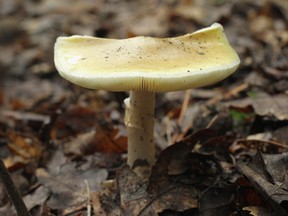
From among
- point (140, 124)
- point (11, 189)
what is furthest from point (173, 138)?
point (11, 189)

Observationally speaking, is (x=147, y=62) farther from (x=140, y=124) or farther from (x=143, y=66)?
(x=140, y=124)

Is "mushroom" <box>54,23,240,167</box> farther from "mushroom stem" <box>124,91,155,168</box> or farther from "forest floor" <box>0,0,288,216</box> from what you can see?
"forest floor" <box>0,0,288,216</box>

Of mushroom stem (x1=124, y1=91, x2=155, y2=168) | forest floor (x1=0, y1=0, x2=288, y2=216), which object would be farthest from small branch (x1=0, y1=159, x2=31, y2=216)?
mushroom stem (x1=124, y1=91, x2=155, y2=168)

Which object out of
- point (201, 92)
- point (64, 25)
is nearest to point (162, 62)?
point (201, 92)

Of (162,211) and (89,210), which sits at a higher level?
(162,211)

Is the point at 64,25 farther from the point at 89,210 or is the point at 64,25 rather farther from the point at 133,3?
the point at 89,210

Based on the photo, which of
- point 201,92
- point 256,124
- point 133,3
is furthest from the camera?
point 133,3
